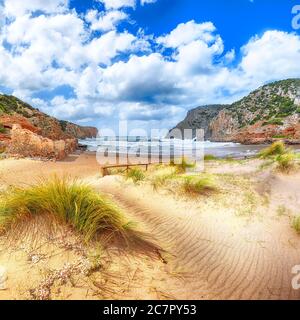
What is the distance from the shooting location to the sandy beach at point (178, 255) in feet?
12.3

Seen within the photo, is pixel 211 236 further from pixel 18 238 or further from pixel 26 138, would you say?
pixel 26 138

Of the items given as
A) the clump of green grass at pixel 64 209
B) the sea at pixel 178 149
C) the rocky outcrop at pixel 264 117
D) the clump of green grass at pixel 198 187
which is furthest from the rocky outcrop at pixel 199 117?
the clump of green grass at pixel 64 209

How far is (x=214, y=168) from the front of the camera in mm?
14680

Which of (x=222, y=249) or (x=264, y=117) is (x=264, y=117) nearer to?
(x=264, y=117)

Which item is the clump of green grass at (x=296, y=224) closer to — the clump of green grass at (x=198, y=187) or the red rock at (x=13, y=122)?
the clump of green grass at (x=198, y=187)

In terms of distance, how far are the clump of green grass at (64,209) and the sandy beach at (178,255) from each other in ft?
0.53

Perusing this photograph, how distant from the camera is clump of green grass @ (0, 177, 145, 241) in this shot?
450 centimetres

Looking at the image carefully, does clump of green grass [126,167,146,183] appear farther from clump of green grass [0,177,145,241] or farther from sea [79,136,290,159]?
sea [79,136,290,159]

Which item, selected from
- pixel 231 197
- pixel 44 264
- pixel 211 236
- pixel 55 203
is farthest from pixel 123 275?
pixel 231 197

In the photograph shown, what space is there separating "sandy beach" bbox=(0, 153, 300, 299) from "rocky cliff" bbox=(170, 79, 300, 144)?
39873 millimetres

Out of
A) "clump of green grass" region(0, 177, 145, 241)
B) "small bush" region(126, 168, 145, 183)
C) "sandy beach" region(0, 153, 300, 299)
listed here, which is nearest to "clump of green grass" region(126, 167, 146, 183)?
"small bush" region(126, 168, 145, 183)

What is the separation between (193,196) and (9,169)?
1297 cm

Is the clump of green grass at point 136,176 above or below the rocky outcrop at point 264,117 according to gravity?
below
